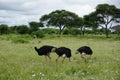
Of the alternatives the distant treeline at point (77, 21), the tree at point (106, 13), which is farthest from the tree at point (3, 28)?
the tree at point (106, 13)

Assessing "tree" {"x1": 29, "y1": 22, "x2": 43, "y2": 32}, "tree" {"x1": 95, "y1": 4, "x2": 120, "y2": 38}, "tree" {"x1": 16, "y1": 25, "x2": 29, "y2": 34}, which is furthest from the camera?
"tree" {"x1": 16, "y1": 25, "x2": 29, "y2": 34}

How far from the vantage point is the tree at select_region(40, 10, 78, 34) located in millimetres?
68688

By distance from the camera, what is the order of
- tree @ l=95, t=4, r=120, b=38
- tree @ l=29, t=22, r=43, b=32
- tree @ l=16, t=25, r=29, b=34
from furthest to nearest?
tree @ l=16, t=25, r=29, b=34 < tree @ l=29, t=22, r=43, b=32 < tree @ l=95, t=4, r=120, b=38

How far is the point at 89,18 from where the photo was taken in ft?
201

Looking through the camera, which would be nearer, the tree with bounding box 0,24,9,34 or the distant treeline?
the distant treeline

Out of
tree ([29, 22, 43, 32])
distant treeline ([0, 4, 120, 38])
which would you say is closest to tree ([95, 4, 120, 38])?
distant treeline ([0, 4, 120, 38])

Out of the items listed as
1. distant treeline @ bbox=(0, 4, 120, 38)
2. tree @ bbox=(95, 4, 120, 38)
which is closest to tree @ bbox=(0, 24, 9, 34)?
distant treeline @ bbox=(0, 4, 120, 38)

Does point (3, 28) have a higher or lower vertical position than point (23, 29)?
higher

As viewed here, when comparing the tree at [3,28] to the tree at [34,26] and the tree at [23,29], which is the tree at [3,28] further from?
the tree at [34,26]

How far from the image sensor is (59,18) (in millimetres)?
68188

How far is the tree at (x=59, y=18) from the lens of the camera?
225ft

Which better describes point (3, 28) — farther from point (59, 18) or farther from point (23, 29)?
point (59, 18)

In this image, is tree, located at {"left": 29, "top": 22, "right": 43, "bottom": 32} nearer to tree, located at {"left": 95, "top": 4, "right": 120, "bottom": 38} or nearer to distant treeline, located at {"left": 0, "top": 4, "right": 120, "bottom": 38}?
distant treeline, located at {"left": 0, "top": 4, "right": 120, "bottom": 38}

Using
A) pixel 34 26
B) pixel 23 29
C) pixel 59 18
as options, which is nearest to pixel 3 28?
pixel 23 29
